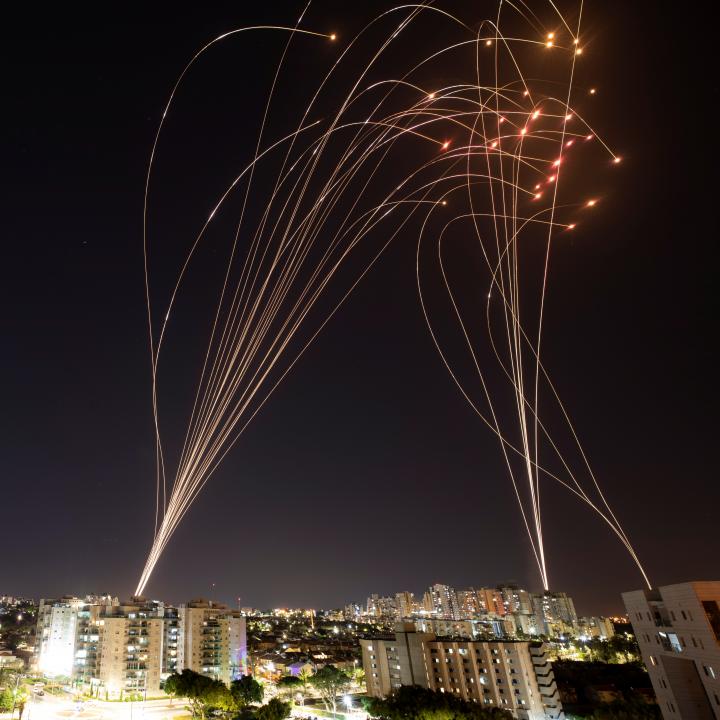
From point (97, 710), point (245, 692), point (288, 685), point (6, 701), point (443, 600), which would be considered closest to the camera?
point (6, 701)

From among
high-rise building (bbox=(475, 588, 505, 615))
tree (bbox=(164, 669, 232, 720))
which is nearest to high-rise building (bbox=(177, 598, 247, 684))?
tree (bbox=(164, 669, 232, 720))

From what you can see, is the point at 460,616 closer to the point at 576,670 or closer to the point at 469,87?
the point at 576,670

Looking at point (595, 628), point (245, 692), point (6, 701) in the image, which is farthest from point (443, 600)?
point (6, 701)

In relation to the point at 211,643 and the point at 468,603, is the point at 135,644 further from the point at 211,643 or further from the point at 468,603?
the point at 468,603

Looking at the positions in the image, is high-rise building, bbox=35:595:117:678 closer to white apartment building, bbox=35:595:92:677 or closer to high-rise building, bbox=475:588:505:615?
white apartment building, bbox=35:595:92:677

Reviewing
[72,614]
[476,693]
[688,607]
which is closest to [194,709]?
[476,693]

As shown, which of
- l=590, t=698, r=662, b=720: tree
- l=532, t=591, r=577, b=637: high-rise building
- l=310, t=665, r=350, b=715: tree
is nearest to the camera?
l=590, t=698, r=662, b=720: tree
